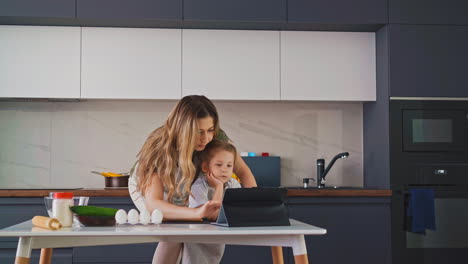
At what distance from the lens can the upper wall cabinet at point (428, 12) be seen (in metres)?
4.52

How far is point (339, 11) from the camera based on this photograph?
4.53 meters

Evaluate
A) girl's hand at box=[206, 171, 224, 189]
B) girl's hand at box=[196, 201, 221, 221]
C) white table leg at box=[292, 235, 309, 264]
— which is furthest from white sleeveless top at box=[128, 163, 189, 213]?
white table leg at box=[292, 235, 309, 264]

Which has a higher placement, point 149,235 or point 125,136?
point 125,136

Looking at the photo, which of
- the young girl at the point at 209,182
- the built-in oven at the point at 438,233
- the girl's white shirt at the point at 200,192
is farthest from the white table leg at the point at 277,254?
the built-in oven at the point at 438,233

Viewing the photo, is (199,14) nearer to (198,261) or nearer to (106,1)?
(106,1)

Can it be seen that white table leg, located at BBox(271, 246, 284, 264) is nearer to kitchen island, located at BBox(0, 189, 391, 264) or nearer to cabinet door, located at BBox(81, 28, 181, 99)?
kitchen island, located at BBox(0, 189, 391, 264)

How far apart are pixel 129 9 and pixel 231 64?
0.76 m

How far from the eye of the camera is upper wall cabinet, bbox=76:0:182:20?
4.36 meters

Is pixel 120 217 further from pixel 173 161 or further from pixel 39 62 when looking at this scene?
pixel 39 62

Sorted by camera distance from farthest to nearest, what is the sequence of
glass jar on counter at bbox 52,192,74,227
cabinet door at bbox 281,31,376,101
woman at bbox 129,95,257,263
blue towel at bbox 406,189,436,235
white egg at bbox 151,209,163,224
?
cabinet door at bbox 281,31,376,101, blue towel at bbox 406,189,436,235, woman at bbox 129,95,257,263, white egg at bbox 151,209,163,224, glass jar on counter at bbox 52,192,74,227

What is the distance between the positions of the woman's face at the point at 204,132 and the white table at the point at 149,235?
→ 20.2 inches

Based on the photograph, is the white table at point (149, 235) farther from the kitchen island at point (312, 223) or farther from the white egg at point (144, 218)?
the kitchen island at point (312, 223)

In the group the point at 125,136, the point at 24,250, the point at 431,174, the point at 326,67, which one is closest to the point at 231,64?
the point at 326,67

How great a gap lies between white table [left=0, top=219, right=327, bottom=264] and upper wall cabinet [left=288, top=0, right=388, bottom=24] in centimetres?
244
